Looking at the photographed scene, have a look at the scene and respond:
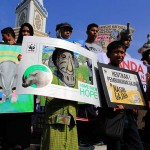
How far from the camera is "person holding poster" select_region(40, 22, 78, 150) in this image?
2908 mm

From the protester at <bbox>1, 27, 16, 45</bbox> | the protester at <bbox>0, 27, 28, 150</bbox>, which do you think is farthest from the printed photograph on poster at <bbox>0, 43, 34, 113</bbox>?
the protester at <bbox>1, 27, 16, 45</bbox>

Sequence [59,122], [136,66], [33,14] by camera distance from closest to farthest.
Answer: [59,122] < [136,66] < [33,14]

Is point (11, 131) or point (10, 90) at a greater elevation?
point (10, 90)

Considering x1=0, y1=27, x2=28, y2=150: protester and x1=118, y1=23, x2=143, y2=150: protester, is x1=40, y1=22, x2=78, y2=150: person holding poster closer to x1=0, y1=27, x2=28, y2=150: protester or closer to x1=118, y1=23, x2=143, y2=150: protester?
x1=118, y1=23, x2=143, y2=150: protester

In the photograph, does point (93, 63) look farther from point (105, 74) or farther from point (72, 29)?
point (72, 29)

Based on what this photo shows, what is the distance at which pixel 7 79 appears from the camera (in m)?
3.61

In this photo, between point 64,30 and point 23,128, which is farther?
point 64,30

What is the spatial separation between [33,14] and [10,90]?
51246mm

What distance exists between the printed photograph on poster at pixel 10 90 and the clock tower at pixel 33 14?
49624mm

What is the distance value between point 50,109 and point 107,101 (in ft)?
1.87

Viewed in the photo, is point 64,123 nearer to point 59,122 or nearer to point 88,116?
point 59,122

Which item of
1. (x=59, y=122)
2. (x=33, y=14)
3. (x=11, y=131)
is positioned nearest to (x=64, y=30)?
(x=11, y=131)

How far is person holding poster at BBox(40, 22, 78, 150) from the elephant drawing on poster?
2.31ft

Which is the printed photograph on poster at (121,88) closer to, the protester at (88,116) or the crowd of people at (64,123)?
the crowd of people at (64,123)
